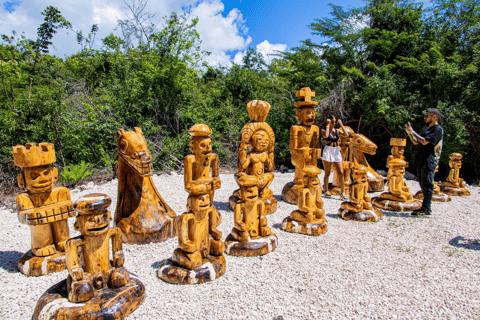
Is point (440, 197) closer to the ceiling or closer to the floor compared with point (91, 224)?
closer to the floor

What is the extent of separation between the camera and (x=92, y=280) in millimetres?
2289

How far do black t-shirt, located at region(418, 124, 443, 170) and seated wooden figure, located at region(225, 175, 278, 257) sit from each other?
3.34 metres

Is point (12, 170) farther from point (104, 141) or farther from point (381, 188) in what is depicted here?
point (381, 188)

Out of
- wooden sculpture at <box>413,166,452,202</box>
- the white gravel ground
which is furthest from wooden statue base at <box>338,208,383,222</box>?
wooden sculpture at <box>413,166,452,202</box>

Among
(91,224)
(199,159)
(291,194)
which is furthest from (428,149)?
(91,224)

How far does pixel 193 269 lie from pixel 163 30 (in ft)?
27.9

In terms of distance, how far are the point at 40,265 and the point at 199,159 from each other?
84.1 inches

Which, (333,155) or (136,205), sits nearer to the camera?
(136,205)

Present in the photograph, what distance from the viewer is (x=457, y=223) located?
181 inches

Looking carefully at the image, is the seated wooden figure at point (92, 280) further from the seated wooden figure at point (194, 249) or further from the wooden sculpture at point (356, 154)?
the wooden sculpture at point (356, 154)

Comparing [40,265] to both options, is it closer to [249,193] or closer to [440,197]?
[249,193]

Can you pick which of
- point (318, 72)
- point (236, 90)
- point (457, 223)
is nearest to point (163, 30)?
point (236, 90)

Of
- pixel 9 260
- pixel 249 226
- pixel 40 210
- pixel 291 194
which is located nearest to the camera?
pixel 40 210

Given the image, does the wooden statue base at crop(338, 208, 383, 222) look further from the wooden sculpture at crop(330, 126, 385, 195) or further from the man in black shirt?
the wooden sculpture at crop(330, 126, 385, 195)
